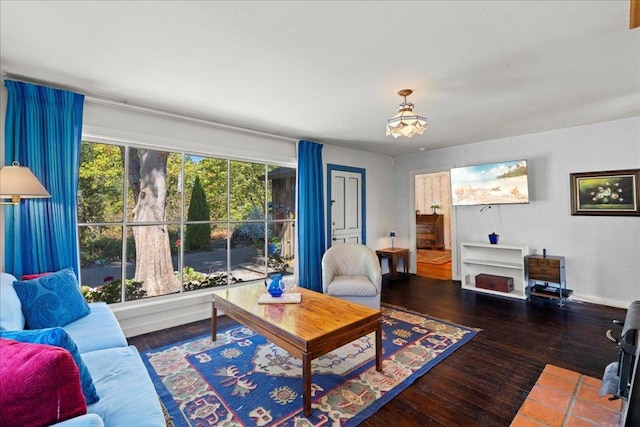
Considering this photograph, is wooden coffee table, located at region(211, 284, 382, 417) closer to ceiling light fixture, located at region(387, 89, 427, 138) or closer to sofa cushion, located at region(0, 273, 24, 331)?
sofa cushion, located at region(0, 273, 24, 331)

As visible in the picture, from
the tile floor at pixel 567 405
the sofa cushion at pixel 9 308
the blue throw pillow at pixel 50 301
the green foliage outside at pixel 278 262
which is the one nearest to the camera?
the sofa cushion at pixel 9 308

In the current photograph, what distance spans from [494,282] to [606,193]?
71.3 inches

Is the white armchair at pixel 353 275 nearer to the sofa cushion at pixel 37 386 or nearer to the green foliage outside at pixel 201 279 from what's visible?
the green foliage outside at pixel 201 279

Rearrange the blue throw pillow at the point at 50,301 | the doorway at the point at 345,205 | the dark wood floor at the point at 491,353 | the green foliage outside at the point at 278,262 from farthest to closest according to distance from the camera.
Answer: the doorway at the point at 345,205 → the green foliage outside at the point at 278,262 → the blue throw pillow at the point at 50,301 → the dark wood floor at the point at 491,353

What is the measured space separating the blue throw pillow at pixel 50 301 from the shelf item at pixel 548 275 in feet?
16.9

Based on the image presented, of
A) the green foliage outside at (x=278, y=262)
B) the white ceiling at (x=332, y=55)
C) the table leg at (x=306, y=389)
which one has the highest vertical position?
the white ceiling at (x=332, y=55)

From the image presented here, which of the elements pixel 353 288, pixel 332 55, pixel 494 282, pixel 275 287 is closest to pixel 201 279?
pixel 275 287

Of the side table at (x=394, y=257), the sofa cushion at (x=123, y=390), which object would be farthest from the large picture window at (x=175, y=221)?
the side table at (x=394, y=257)

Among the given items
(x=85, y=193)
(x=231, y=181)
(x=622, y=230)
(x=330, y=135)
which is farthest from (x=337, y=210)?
(x=622, y=230)

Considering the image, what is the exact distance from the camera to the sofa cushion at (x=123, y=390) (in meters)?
1.26

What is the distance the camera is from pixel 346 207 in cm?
536

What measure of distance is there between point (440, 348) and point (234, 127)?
344cm

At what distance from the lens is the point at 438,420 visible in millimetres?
1841

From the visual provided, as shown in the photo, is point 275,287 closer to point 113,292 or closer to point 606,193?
point 113,292
